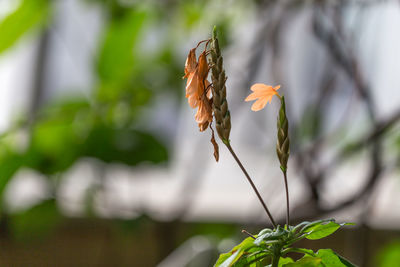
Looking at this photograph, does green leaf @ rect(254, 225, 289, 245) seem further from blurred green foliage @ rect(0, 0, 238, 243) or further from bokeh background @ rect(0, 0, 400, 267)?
blurred green foliage @ rect(0, 0, 238, 243)

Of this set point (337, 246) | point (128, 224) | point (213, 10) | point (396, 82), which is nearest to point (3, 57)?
point (128, 224)

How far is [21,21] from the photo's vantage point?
813 millimetres

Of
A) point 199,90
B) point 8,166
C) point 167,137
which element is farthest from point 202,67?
point 167,137

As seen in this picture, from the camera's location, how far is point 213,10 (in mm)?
1108

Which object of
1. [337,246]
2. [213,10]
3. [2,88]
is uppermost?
[2,88]

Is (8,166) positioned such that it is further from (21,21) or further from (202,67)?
(202,67)

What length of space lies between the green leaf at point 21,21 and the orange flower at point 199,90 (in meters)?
0.67

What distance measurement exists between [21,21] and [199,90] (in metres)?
0.70

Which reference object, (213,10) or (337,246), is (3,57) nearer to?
(213,10)

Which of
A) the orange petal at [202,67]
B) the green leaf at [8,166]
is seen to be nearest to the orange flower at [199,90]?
the orange petal at [202,67]

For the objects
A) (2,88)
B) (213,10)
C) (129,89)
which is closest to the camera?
(129,89)

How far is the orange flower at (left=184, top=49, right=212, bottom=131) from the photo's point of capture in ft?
0.59

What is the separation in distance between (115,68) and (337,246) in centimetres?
69

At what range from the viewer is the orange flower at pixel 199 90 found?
18cm
